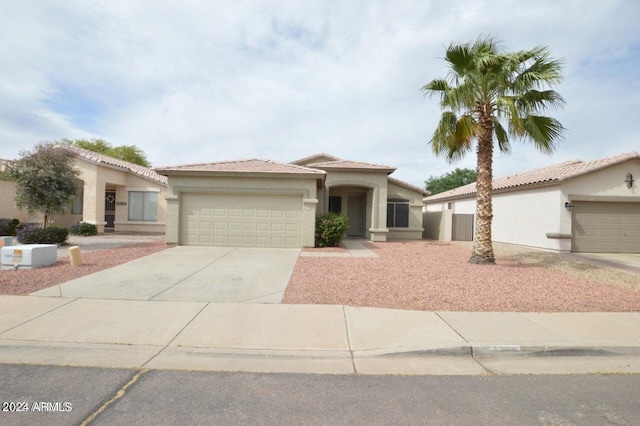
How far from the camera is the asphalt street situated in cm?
311

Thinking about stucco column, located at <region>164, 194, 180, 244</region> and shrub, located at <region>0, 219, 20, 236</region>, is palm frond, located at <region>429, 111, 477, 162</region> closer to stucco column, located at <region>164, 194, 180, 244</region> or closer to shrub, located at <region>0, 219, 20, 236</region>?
stucco column, located at <region>164, 194, 180, 244</region>

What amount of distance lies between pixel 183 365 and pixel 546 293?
7.50 metres

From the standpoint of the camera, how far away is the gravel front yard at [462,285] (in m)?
6.59

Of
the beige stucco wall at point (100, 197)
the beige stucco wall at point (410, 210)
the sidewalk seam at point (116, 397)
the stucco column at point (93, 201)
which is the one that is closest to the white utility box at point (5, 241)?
the beige stucco wall at point (100, 197)

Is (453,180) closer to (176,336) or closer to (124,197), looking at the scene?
(124,197)

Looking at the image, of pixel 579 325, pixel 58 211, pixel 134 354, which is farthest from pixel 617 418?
pixel 58 211

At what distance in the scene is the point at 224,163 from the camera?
1534 centimetres

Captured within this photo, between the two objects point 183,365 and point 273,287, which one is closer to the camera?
point 183,365

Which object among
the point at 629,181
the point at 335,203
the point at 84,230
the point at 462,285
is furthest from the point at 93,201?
the point at 629,181

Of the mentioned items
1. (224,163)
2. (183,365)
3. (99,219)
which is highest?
(224,163)

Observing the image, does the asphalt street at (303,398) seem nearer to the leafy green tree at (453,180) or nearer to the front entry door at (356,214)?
the front entry door at (356,214)

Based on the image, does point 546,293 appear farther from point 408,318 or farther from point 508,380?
point 508,380

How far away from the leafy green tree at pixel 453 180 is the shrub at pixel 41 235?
54.3 m

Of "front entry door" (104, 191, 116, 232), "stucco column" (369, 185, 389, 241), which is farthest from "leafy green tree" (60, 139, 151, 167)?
"stucco column" (369, 185, 389, 241)
